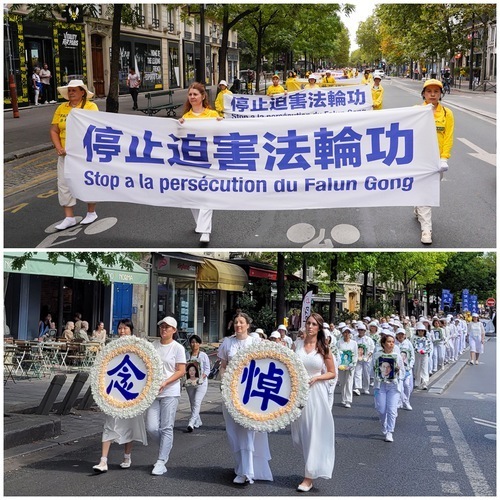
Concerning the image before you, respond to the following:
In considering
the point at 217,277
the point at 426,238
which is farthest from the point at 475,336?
the point at 426,238

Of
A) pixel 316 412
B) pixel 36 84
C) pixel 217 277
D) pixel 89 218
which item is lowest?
pixel 217 277

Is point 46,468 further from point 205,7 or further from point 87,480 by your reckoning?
point 205,7

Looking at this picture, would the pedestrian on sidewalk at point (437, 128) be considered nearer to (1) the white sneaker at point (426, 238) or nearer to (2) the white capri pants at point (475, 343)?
(1) the white sneaker at point (426, 238)

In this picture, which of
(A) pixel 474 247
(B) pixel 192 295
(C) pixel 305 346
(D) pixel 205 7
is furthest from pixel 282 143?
(D) pixel 205 7

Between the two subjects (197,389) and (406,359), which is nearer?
(197,389)

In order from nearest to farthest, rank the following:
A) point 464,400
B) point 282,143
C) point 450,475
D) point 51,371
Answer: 1. point 450,475
2. point 282,143
3. point 464,400
4. point 51,371

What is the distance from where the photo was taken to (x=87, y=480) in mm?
8016

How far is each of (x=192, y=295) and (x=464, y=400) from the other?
18.4 m

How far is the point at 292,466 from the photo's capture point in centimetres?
916

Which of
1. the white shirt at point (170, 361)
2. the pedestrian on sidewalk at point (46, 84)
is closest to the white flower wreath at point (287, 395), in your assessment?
the white shirt at point (170, 361)

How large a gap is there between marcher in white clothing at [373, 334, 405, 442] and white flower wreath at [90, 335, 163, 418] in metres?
4.21

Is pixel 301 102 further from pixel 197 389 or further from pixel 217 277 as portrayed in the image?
pixel 197 389

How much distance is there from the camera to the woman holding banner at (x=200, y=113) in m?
11.5

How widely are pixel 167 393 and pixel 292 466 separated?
5.58ft
